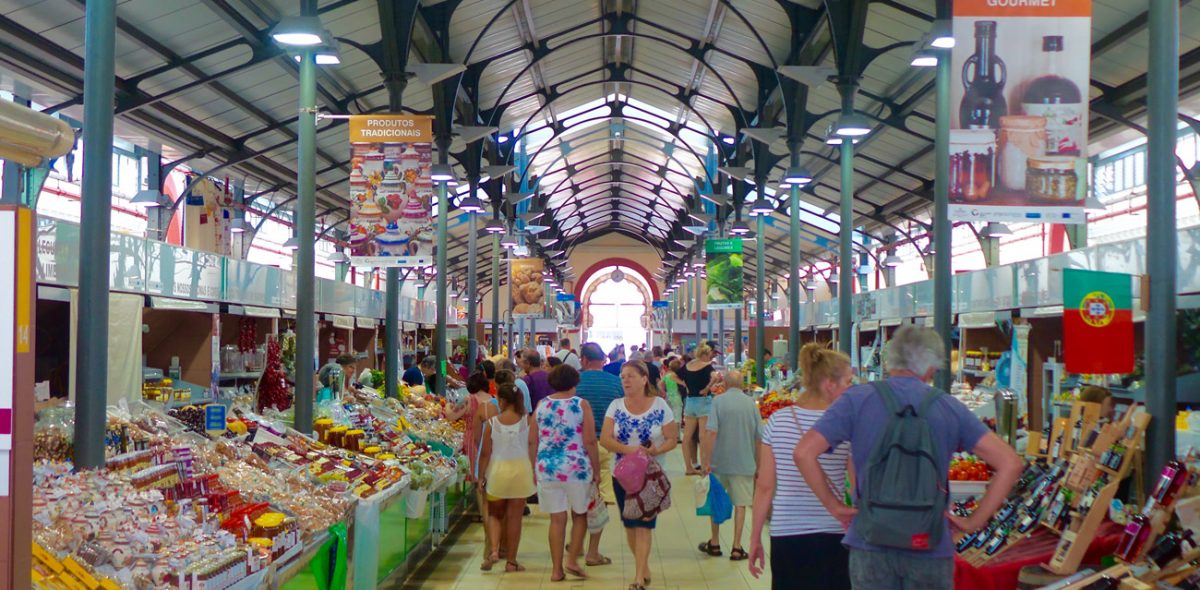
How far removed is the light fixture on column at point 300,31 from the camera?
6.86 m

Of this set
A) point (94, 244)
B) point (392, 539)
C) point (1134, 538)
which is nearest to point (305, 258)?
point (392, 539)

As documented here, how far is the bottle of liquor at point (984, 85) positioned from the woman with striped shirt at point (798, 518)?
7.50ft

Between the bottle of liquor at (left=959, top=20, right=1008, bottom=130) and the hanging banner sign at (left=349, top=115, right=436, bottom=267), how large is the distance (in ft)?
14.5

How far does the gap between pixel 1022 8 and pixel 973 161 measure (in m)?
0.81

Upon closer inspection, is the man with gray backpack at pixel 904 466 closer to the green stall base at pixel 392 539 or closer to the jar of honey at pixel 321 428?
the green stall base at pixel 392 539

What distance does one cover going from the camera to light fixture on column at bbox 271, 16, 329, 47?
6.86m

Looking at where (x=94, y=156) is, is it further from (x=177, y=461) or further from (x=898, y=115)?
(x=898, y=115)

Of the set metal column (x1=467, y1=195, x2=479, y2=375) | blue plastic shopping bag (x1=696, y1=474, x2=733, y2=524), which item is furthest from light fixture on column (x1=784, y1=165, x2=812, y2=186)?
blue plastic shopping bag (x1=696, y1=474, x2=733, y2=524)

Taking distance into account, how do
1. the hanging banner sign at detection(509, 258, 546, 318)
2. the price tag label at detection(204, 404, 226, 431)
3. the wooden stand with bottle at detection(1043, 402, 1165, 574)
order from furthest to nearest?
the hanging banner sign at detection(509, 258, 546, 318) < the price tag label at detection(204, 404, 226, 431) < the wooden stand with bottle at detection(1043, 402, 1165, 574)

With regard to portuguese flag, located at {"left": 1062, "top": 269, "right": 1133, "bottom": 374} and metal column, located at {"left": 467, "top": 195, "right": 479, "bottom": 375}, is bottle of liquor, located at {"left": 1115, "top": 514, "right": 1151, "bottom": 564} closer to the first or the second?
portuguese flag, located at {"left": 1062, "top": 269, "right": 1133, "bottom": 374}

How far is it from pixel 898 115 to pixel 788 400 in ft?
24.4

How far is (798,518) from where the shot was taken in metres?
3.90

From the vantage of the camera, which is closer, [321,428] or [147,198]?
[321,428]

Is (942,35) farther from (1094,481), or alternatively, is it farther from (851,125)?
(1094,481)
